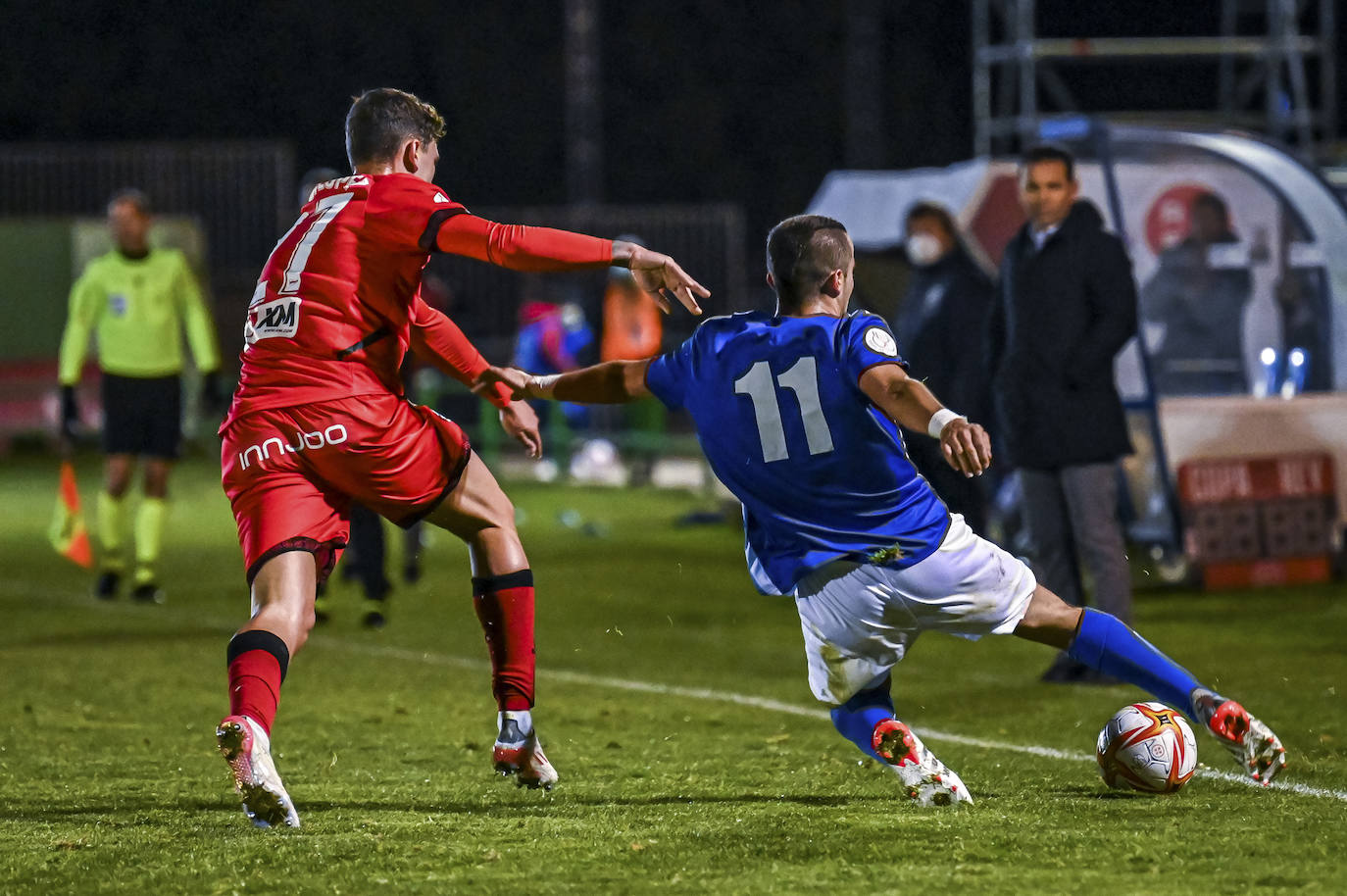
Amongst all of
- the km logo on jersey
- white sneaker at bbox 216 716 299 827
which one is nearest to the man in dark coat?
the km logo on jersey

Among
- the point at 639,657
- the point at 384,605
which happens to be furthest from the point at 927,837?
the point at 384,605

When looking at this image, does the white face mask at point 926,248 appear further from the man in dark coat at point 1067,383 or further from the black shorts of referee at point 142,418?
the black shorts of referee at point 142,418

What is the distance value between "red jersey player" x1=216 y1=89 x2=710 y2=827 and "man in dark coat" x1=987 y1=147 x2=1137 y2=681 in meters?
3.06

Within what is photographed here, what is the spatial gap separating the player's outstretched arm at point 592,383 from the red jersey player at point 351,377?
0.64 ft

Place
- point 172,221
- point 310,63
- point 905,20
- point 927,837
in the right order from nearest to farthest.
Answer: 1. point 927,837
2. point 172,221
3. point 905,20
4. point 310,63

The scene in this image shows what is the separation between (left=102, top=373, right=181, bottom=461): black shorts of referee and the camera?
11781 millimetres

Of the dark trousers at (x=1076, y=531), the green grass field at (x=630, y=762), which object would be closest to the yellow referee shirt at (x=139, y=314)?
the green grass field at (x=630, y=762)

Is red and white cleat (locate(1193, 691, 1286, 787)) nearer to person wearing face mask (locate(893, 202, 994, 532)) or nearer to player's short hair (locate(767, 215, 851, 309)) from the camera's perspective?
player's short hair (locate(767, 215, 851, 309))

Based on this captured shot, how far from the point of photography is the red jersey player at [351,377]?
→ 213 inches

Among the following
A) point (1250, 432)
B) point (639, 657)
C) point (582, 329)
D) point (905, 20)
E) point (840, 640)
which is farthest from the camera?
point (905, 20)

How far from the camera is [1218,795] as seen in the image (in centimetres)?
565

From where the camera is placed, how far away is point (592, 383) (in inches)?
220

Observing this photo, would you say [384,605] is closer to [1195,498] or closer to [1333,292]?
[1195,498]

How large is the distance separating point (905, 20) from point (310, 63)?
9.62 m
